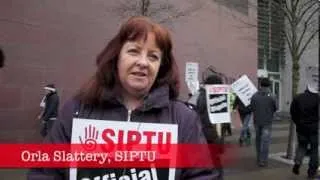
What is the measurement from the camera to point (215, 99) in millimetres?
9922

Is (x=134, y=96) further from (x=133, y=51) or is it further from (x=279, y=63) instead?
(x=279, y=63)

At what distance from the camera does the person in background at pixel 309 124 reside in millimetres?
11633

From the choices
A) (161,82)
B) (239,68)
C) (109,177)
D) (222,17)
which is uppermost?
(222,17)

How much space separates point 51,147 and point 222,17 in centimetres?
2335

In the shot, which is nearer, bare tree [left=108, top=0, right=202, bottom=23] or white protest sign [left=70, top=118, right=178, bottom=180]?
white protest sign [left=70, top=118, right=178, bottom=180]

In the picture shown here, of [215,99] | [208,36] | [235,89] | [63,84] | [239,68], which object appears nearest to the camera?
[215,99]

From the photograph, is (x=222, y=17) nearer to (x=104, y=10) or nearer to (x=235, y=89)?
(x=104, y=10)

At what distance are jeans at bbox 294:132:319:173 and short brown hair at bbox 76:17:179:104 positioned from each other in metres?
9.20

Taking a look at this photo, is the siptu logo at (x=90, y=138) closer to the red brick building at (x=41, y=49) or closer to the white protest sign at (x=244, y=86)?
the white protest sign at (x=244, y=86)

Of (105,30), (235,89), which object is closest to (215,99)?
(235,89)

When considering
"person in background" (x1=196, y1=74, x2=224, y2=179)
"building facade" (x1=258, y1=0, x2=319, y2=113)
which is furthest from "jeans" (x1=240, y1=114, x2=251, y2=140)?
"building facade" (x1=258, y1=0, x2=319, y2=113)

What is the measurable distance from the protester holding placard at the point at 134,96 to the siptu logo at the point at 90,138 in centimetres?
7

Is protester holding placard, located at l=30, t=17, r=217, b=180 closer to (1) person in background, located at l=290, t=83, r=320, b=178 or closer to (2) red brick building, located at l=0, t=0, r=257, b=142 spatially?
(1) person in background, located at l=290, t=83, r=320, b=178

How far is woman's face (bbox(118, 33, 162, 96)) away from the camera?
2789 millimetres
